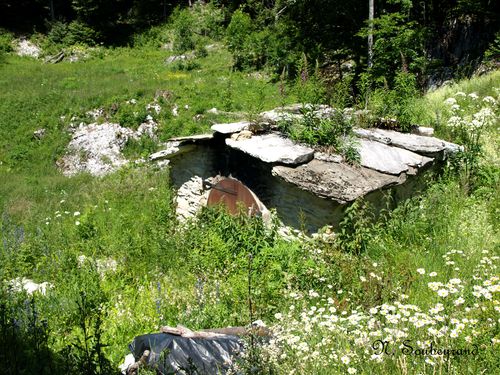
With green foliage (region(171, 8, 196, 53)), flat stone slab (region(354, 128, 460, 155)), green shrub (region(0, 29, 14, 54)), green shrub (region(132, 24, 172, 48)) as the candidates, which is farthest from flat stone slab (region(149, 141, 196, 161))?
green shrub (region(0, 29, 14, 54))

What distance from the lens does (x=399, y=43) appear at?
46.6 feet

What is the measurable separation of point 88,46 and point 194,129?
21.6m

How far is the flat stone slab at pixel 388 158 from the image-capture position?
21.5 feet

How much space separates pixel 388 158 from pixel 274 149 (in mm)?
1663

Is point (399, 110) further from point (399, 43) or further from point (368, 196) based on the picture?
point (399, 43)

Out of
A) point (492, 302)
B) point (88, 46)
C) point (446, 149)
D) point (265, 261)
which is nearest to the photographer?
point (492, 302)

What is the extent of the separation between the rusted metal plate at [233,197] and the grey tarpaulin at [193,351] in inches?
118

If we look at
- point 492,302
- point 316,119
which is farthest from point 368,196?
point 492,302

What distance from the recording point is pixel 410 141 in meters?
7.46

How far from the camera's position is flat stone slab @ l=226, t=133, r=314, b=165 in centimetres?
644

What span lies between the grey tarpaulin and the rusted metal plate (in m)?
2.99

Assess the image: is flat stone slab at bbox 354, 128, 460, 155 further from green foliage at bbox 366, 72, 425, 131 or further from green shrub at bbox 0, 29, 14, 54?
green shrub at bbox 0, 29, 14, 54

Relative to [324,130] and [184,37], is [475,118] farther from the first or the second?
[184,37]

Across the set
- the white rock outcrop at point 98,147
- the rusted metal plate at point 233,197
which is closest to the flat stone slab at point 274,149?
the rusted metal plate at point 233,197
